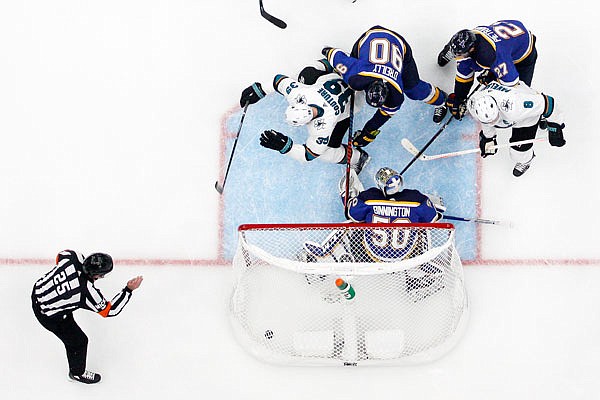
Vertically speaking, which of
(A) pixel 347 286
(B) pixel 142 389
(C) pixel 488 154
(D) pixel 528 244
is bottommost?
(B) pixel 142 389

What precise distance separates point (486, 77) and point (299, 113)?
117 centimetres

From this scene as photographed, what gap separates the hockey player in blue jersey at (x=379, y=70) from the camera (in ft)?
12.1

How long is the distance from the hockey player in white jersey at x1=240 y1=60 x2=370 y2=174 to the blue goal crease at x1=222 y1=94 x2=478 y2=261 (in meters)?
0.25

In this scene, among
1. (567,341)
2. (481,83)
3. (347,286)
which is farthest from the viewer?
(567,341)

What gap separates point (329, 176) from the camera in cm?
436

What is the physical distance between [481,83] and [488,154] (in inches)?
17.4

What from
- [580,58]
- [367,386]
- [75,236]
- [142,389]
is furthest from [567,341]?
[75,236]

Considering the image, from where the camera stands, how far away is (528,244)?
4.32m

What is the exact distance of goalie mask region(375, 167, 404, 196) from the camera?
12.5 ft

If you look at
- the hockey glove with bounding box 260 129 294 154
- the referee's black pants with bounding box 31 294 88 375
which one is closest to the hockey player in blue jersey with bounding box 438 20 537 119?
the hockey glove with bounding box 260 129 294 154

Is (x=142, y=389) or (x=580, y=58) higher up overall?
(x=580, y=58)

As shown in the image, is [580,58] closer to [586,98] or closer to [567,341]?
[586,98]

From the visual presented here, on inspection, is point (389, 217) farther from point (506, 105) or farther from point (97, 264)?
point (97, 264)

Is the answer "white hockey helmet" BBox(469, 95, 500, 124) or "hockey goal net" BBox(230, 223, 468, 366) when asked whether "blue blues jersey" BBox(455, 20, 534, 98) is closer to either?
"white hockey helmet" BBox(469, 95, 500, 124)
